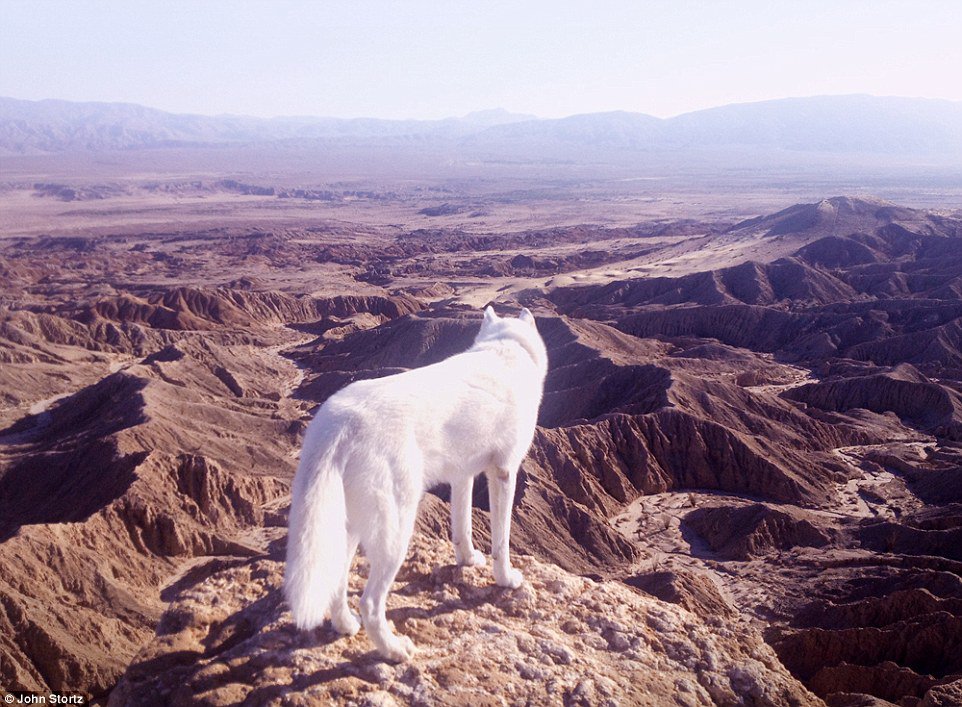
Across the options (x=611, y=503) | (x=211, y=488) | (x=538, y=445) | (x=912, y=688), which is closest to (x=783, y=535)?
(x=611, y=503)

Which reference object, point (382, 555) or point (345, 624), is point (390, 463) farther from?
point (345, 624)

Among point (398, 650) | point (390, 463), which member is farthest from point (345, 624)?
Result: point (390, 463)

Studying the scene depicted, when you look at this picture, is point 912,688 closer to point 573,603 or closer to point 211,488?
point 573,603

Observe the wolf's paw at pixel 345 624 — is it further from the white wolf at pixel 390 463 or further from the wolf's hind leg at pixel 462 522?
the wolf's hind leg at pixel 462 522

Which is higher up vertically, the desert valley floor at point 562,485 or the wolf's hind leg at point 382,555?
the wolf's hind leg at point 382,555

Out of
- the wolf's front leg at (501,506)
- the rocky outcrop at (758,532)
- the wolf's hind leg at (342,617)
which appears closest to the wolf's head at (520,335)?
the wolf's front leg at (501,506)

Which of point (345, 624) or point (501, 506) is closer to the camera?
point (345, 624)
